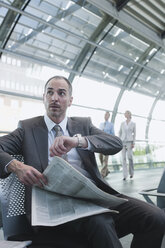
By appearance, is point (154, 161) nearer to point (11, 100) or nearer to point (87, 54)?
point (87, 54)

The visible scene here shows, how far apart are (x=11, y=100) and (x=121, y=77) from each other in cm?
509

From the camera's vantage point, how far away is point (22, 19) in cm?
624

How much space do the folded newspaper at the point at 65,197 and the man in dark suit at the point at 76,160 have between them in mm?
52

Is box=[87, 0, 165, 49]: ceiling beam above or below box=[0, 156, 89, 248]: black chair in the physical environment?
above

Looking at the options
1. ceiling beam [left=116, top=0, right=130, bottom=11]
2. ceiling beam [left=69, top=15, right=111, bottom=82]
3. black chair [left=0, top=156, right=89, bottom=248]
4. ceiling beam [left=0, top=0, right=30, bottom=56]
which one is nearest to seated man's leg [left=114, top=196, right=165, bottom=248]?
black chair [left=0, top=156, right=89, bottom=248]

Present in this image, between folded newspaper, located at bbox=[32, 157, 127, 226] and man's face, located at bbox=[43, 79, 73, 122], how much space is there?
21.6 inches

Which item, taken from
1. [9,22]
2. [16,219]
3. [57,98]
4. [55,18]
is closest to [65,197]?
[16,219]

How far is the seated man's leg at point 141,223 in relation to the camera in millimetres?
1150

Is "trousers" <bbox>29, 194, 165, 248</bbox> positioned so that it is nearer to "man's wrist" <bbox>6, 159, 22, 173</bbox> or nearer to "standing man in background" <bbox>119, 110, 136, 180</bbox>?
"man's wrist" <bbox>6, 159, 22, 173</bbox>

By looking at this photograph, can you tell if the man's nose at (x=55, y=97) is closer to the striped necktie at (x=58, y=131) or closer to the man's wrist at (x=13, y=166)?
the striped necktie at (x=58, y=131)

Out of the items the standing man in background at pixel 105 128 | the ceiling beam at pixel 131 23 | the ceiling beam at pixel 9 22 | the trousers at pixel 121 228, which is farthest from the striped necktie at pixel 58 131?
the ceiling beam at pixel 131 23

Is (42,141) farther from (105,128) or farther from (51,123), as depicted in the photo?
(105,128)

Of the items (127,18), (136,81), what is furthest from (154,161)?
(127,18)

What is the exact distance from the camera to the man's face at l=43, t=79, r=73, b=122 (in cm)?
152
